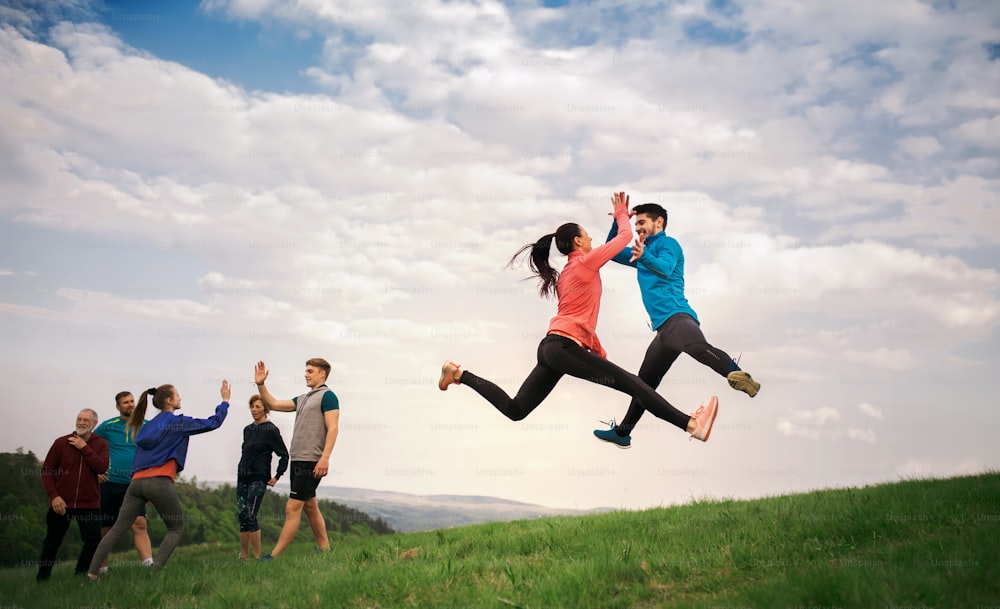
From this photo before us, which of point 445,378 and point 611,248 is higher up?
point 611,248

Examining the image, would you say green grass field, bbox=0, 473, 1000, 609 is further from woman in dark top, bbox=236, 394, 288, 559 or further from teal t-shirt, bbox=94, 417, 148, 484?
teal t-shirt, bbox=94, 417, 148, 484

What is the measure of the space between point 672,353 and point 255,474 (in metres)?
6.72

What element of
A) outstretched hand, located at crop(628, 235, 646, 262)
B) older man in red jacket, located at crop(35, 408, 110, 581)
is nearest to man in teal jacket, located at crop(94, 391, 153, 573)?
older man in red jacket, located at crop(35, 408, 110, 581)

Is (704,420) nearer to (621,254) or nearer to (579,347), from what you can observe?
(579,347)

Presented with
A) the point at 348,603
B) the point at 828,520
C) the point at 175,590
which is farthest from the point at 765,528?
the point at 175,590

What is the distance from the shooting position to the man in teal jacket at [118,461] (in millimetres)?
11609

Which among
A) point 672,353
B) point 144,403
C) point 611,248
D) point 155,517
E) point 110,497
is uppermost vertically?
point 611,248

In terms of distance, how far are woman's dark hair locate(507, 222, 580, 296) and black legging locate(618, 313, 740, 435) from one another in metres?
1.42

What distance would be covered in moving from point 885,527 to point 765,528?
4.01 feet

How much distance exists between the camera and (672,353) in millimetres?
9047

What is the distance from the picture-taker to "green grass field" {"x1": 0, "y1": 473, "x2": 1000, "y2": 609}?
6.29m

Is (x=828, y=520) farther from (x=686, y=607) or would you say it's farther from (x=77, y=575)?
(x=77, y=575)

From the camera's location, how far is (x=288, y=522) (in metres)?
10.2

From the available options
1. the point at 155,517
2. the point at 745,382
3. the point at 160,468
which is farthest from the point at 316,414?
the point at 155,517
